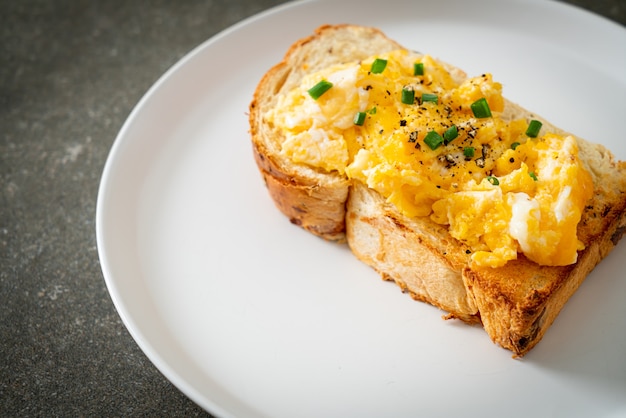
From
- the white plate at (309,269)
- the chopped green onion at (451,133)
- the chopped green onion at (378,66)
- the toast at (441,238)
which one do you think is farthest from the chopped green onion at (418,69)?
the white plate at (309,269)

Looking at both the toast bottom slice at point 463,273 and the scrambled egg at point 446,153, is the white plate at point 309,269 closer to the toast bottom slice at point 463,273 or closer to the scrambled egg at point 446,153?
the toast bottom slice at point 463,273

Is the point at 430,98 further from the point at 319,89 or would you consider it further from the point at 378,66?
the point at 319,89

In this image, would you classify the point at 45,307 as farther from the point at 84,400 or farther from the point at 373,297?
the point at 373,297

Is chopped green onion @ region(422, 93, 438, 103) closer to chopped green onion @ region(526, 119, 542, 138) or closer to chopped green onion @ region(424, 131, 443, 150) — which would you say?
chopped green onion @ region(424, 131, 443, 150)

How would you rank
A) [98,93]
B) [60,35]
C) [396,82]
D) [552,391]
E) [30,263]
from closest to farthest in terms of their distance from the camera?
1. [552,391]
2. [396,82]
3. [30,263]
4. [98,93]
5. [60,35]

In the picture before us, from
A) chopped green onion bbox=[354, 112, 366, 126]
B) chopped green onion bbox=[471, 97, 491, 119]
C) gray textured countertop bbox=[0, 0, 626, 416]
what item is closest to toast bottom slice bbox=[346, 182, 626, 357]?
chopped green onion bbox=[354, 112, 366, 126]

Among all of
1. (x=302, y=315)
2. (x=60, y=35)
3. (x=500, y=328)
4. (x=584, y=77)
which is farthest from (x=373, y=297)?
(x=60, y=35)
